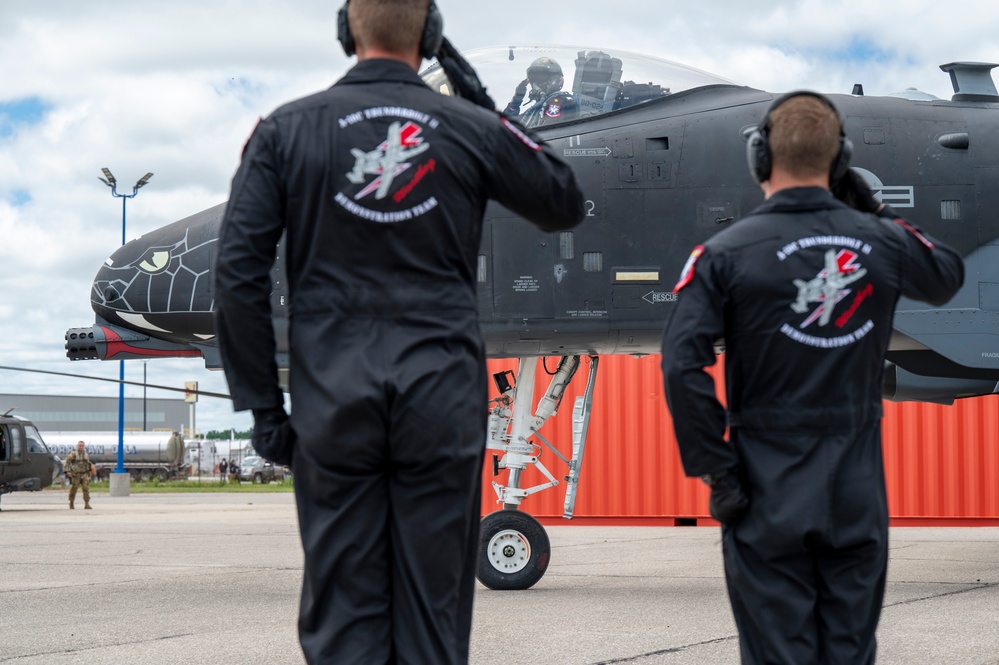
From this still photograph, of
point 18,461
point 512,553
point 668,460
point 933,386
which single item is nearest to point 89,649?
point 512,553

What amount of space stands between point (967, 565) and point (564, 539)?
6072 millimetres

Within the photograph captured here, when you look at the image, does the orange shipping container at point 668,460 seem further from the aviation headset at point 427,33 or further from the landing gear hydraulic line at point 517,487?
the aviation headset at point 427,33

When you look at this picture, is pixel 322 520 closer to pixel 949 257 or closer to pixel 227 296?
pixel 227 296

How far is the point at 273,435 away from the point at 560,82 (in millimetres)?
5400

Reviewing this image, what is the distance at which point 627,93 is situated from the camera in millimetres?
7934

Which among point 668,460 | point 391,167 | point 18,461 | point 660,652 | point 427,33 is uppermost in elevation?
point 427,33

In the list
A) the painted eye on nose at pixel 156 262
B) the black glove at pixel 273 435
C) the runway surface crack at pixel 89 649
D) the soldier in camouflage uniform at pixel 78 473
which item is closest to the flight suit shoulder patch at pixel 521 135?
the black glove at pixel 273 435

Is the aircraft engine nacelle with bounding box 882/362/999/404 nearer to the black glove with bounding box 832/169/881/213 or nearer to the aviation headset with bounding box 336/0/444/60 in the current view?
the black glove with bounding box 832/169/881/213

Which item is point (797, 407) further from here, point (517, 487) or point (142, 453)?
point (142, 453)

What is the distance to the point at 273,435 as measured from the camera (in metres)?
2.94

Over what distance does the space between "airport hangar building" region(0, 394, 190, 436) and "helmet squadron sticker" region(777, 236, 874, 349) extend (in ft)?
395

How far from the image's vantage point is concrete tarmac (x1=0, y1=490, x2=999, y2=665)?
555cm

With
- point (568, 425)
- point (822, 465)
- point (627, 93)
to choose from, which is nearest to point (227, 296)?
point (822, 465)

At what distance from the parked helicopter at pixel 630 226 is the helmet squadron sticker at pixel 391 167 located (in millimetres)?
4534
